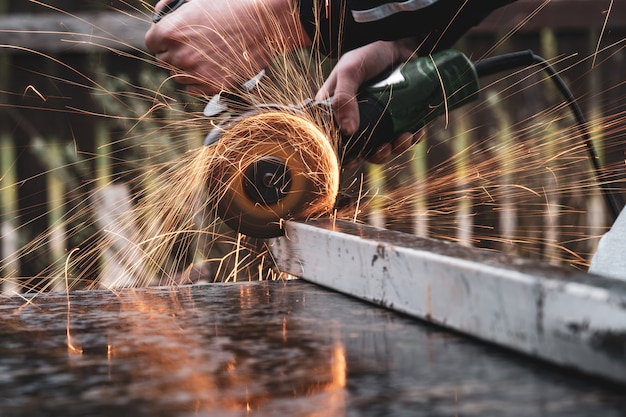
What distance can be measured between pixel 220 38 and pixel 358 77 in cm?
32

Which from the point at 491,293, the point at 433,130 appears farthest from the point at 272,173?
the point at 433,130

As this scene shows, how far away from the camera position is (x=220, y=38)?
194 centimetres

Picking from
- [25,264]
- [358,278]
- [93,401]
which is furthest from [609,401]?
[25,264]

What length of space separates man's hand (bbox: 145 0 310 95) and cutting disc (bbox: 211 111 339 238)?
16 cm

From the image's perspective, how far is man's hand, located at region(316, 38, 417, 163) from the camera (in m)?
1.93

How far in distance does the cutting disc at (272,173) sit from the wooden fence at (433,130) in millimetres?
1440

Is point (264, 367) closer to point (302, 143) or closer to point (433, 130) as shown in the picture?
point (302, 143)

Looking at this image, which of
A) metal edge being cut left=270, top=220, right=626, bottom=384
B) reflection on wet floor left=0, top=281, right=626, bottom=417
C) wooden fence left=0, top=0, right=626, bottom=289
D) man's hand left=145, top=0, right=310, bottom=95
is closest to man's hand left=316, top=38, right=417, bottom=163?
man's hand left=145, top=0, right=310, bottom=95

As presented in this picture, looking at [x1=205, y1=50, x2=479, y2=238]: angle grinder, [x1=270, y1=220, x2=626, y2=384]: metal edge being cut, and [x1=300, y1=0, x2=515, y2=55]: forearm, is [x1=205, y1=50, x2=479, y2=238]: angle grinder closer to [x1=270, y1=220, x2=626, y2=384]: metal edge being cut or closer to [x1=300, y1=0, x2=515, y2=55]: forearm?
[x1=300, y1=0, x2=515, y2=55]: forearm

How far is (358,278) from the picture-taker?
4.20ft

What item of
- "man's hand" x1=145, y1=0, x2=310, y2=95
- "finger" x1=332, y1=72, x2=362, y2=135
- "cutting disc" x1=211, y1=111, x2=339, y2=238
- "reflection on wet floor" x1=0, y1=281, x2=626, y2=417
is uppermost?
"man's hand" x1=145, y1=0, x2=310, y2=95

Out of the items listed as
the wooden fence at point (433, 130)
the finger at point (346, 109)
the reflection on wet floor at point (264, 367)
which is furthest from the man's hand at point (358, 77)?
the wooden fence at point (433, 130)

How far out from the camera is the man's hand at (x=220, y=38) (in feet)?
6.24

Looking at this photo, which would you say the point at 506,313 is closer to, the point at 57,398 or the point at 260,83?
the point at 57,398
